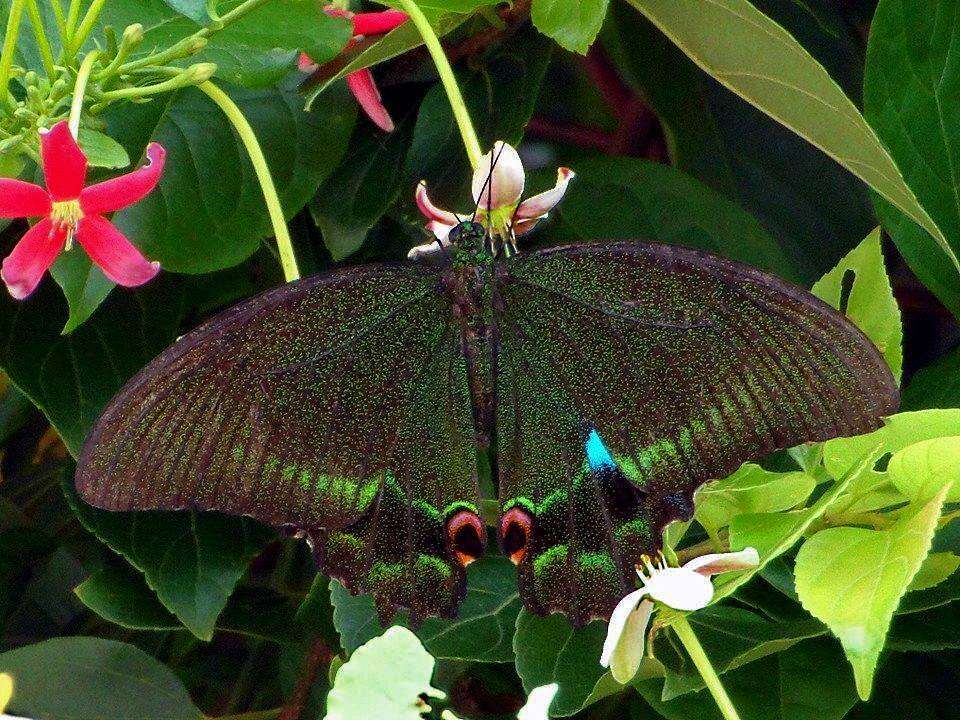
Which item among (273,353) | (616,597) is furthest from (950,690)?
(273,353)

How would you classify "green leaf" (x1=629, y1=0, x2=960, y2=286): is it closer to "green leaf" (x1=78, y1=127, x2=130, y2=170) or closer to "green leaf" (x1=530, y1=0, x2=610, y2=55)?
"green leaf" (x1=530, y1=0, x2=610, y2=55)

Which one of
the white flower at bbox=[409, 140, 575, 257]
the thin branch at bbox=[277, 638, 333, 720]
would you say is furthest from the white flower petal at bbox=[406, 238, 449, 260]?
the thin branch at bbox=[277, 638, 333, 720]

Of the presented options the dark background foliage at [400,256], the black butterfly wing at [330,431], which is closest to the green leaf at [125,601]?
Answer: the dark background foliage at [400,256]

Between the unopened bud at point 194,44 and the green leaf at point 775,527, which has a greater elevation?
the unopened bud at point 194,44

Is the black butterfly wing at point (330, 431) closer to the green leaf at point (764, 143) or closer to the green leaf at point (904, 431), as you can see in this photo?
the green leaf at point (904, 431)

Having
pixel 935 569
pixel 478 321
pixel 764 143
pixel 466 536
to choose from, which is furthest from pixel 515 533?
pixel 764 143

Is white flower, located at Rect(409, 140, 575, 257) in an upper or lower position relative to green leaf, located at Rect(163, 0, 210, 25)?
lower
